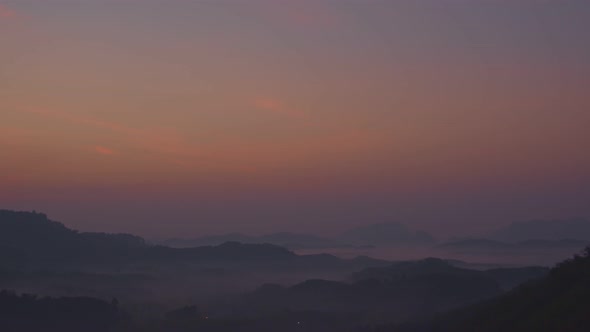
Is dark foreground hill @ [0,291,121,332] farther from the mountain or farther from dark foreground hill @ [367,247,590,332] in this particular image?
dark foreground hill @ [367,247,590,332]

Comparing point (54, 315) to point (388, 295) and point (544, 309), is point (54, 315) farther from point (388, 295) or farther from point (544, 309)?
point (544, 309)

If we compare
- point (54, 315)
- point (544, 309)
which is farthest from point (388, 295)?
point (544, 309)

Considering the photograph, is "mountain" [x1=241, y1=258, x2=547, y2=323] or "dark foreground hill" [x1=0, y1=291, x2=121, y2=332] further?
"mountain" [x1=241, y1=258, x2=547, y2=323]

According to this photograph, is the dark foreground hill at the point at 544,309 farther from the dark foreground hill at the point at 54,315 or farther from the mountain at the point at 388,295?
the dark foreground hill at the point at 54,315

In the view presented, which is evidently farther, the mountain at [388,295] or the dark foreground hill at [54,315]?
the mountain at [388,295]

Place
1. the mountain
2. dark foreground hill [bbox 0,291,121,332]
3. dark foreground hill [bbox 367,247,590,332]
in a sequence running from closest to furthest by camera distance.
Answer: dark foreground hill [bbox 367,247,590,332], dark foreground hill [bbox 0,291,121,332], the mountain

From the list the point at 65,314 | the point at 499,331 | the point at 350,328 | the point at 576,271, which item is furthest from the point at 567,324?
the point at 65,314

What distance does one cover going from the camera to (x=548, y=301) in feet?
183

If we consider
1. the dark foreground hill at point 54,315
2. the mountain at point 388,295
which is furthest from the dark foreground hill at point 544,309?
the dark foreground hill at point 54,315

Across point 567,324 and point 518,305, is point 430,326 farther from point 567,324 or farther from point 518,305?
point 567,324

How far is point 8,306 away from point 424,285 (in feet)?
303

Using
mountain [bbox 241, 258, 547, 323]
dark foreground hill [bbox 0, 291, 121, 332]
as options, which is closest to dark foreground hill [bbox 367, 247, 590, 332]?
mountain [bbox 241, 258, 547, 323]

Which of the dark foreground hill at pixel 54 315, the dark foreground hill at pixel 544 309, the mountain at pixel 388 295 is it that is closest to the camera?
the dark foreground hill at pixel 544 309

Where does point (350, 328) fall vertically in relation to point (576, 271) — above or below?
below
